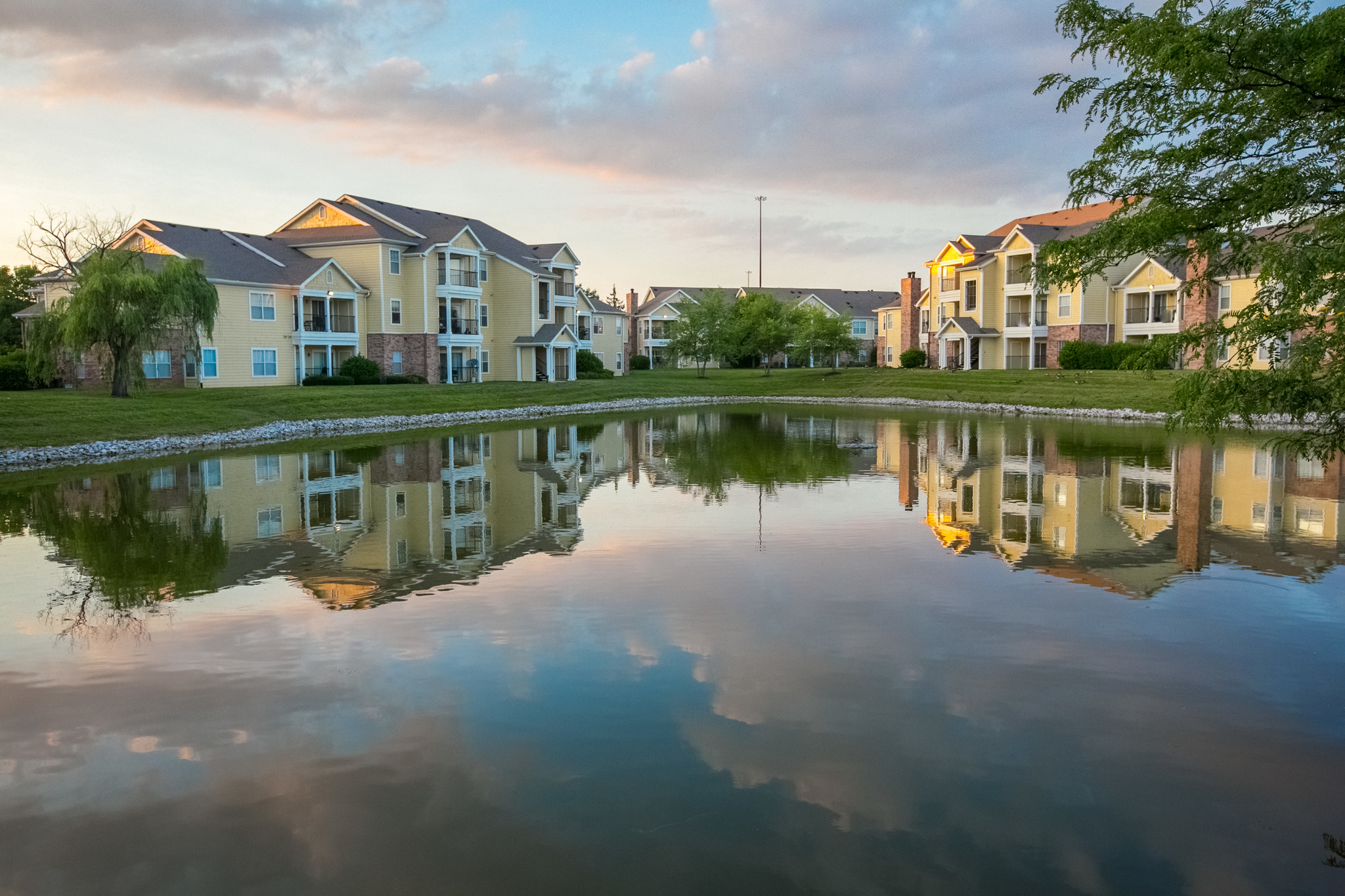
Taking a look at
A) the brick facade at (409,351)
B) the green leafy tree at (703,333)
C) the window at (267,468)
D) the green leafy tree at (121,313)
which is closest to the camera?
the window at (267,468)

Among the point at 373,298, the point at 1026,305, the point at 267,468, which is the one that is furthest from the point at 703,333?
the point at 267,468

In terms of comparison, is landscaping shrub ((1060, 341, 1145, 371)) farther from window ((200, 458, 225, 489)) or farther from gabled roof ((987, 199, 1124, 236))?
window ((200, 458, 225, 489))

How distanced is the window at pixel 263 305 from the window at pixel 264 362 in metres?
1.48

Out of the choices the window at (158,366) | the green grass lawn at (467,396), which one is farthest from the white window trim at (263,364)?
the green grass lawn at (467,396)

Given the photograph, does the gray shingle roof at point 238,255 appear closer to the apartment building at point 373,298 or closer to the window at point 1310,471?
the apartment building at point 373,298

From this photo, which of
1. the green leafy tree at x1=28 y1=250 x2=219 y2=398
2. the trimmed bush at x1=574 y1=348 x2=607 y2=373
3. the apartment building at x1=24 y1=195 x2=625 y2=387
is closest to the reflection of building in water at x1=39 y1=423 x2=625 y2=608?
the green leafy tree at x1=28 y1=250 x2=219 y2=398

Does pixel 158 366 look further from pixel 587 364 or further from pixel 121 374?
pixel 587 364

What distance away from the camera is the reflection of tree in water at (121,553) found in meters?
11.4

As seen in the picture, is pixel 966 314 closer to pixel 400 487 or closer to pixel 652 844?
pixel 400 487

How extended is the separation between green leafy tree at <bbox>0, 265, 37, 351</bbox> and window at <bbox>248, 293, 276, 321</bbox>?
789 inches

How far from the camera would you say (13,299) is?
223 ft

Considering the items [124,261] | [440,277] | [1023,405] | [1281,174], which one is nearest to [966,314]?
[1023,405]

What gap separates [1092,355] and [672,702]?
175 ft

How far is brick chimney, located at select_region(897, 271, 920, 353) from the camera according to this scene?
2953 inches
